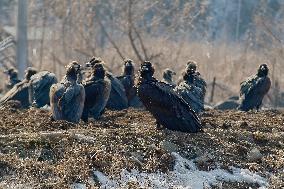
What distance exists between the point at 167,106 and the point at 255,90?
6827 millimetres

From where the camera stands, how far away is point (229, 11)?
80.6 metres

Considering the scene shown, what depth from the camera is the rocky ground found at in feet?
33.3

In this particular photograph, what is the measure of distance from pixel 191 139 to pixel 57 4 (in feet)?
129

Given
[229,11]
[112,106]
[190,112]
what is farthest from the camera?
[229,11]

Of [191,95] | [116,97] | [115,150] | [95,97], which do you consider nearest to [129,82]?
[116,97]

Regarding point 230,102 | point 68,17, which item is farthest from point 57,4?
point 230,102

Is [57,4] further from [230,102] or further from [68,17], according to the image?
[230,102]

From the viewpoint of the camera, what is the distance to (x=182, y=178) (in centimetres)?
1080

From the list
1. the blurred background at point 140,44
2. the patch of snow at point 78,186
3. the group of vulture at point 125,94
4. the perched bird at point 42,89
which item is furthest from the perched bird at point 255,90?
the blurred background at point 140,44

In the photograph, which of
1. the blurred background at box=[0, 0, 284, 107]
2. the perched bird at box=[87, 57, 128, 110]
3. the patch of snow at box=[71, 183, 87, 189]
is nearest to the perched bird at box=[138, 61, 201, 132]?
the patch of snow at box=[71, 183, 87, 189]

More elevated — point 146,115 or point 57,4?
point 57,4

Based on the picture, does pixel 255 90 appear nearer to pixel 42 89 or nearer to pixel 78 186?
pixel 42 89

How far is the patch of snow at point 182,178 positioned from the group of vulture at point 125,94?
1531 millimetres

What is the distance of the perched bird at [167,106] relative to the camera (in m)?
12.8
